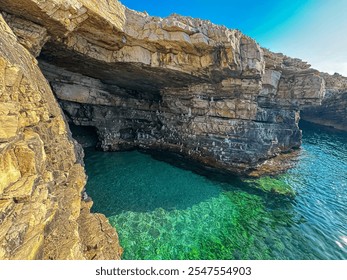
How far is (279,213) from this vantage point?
16.2 metres

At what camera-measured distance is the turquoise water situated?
12.1 meters

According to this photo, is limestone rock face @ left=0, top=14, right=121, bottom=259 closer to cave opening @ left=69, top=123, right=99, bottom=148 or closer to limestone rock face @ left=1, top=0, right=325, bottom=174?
limestone rock face @ left=1, top=0, right=325, bottom=174

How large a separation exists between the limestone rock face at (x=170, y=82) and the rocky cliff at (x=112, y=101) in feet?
0.38

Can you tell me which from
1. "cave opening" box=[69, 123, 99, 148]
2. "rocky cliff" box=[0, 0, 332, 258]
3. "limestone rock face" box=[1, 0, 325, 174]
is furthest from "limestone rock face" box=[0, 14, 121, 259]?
"cave opening" box=[69, 123, 99, 148]

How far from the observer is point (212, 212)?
15633 millimetres

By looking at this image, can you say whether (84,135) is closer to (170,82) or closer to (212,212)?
(170,82)

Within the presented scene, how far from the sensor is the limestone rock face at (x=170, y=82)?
14641 millimetres

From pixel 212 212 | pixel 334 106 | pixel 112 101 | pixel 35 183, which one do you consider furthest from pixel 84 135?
pixel 334 106

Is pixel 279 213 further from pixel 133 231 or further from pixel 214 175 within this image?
pixel 133 231

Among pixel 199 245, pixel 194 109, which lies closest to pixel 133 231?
pixel 199 245

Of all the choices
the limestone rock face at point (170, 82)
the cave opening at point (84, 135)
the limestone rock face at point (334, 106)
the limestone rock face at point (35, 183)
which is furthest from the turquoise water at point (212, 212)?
the limestone rock face at point (334, 106)

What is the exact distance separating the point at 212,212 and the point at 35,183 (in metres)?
12.9

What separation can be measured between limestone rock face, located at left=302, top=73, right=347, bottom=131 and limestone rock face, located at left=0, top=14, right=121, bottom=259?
59233 millimetres
